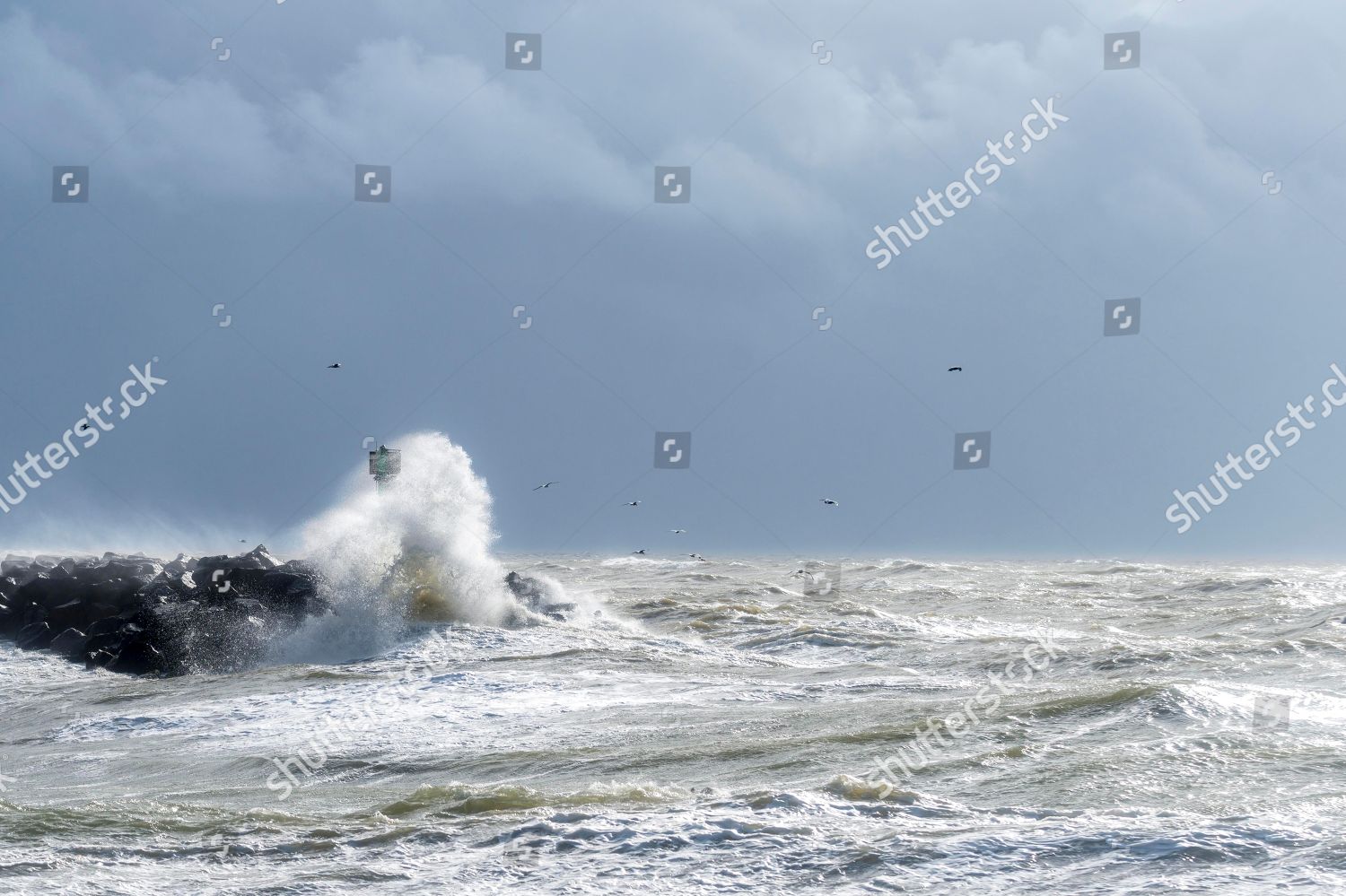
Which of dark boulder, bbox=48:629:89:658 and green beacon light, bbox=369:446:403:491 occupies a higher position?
green beacon light, bbox=369:446:403:491

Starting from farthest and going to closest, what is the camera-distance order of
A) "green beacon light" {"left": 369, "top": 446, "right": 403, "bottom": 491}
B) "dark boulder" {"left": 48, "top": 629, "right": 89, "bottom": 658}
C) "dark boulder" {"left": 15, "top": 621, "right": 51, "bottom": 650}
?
1. "green beacon light" {"left": 369, "top": 446, "right": 403, "bottom": 491}
2. "dark boulder" {"left": 15, "top": 621, "right": 51, "bottom": 650}
3. "dark boulder" {"left": 48, "top": 629, "right": 89, "bottom": 658}

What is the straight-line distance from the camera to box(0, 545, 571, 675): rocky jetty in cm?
2114

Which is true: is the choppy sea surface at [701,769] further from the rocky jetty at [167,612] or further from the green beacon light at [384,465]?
the green beacon light at [384,465]

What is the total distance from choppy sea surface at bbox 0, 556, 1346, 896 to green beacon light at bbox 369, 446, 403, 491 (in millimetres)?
8182

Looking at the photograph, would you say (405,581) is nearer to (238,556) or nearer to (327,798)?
(238,556)

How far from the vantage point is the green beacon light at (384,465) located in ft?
97.8

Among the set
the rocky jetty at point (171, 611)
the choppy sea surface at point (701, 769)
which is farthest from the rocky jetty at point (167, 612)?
the choppy sea surface at point (701, 769)

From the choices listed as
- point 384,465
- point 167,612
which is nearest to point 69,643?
point 167,612

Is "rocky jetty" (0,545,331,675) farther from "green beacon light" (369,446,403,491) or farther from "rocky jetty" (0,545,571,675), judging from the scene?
"green beacon light" (369,446,403,491)

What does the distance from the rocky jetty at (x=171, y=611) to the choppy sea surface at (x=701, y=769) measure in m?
1.00

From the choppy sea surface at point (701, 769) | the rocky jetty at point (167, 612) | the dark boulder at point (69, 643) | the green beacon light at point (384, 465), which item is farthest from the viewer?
the green beacon light at point (384, 465)

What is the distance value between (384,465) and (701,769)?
21.8 meters

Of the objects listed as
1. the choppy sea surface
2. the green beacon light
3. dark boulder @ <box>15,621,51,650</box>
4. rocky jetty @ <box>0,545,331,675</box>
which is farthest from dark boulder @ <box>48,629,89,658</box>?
the green beacon light

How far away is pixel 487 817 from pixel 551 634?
14272 mm
